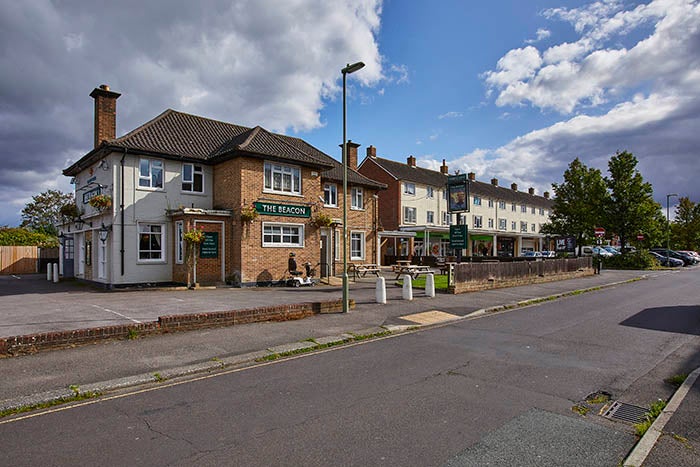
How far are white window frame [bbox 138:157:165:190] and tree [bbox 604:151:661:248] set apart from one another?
1517 inches

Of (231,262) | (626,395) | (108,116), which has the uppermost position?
(108,116)

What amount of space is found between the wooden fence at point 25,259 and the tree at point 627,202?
48.0 meters

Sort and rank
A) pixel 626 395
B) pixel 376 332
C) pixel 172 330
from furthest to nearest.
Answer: pixel 376 332, pixel 172 330, pixel 626 395

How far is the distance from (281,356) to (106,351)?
3.27 metres

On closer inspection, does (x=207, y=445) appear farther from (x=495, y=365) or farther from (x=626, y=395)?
(x=626, y=395)

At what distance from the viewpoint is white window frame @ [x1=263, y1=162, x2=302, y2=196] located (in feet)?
69.1

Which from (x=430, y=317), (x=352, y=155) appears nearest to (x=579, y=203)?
(x=352, y=155)

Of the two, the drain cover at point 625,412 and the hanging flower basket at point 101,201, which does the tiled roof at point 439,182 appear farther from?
the drain cover at point 625,412

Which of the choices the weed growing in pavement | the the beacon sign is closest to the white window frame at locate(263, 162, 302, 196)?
the the beacon sign

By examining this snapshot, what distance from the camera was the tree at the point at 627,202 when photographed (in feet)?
129

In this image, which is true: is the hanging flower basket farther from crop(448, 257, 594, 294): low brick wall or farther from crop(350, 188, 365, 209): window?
crop(448, 257, 594, 294): low brick wall

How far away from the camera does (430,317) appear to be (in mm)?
12555

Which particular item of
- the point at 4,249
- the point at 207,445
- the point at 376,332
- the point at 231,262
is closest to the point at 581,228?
the point at 231,262

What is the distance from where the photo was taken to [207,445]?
4.41m
